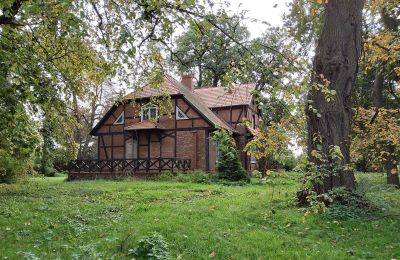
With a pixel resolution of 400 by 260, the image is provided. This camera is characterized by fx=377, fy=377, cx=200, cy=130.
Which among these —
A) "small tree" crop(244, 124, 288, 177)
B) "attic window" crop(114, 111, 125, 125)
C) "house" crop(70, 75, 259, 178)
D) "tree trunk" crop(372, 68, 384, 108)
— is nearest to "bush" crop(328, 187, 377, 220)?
"small tree" crop(244, 124, 288, 177)

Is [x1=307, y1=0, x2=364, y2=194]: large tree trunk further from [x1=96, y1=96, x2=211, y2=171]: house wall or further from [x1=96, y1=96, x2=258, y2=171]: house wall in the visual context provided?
[x1=96, y1=96, x2=211, y2=171]: house wall

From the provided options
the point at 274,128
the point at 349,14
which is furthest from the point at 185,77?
the point at 274,128

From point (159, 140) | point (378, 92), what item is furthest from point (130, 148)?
point (378, 92)

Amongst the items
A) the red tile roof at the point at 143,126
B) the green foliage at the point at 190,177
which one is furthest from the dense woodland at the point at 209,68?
the red tile roof at the point at 143,126

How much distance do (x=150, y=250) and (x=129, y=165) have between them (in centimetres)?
1811

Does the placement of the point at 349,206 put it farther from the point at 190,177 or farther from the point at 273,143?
the point at 190,177

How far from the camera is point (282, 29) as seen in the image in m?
3.47

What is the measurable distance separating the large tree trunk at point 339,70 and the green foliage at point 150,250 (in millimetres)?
4624

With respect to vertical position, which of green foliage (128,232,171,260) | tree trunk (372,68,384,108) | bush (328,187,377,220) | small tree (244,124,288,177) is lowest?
green foliage (128,232,171,260)

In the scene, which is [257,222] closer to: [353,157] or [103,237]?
[103,237]

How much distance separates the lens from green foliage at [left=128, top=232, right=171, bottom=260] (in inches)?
233

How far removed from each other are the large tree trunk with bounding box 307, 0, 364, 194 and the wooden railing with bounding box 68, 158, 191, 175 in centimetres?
1426

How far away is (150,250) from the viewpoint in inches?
238

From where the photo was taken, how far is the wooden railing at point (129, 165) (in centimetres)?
2294
